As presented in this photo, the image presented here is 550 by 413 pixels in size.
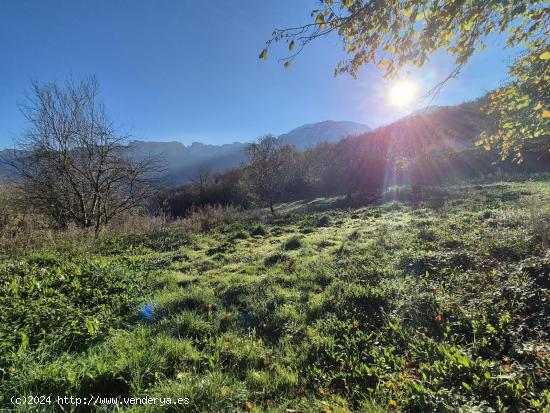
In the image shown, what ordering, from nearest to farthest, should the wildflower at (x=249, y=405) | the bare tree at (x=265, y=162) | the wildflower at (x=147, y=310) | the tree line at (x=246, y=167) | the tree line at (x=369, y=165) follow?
the wildflower at (x=249, y=405) < the wildflower at (x=147, y=310) < the tree line at (x=246, y=167) < the bare tree at (x=265, y=162) < the tree line at (x=369, y=165)

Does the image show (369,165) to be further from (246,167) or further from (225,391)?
(225,391)

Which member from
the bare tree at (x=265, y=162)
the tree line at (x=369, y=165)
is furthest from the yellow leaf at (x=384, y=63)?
the bare tree at (x=265, y=162)

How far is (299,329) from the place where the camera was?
4.55 m

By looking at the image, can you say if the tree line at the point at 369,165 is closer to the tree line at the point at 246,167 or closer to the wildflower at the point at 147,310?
the tree line at the point at 246,167

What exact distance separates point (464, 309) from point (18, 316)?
6550 mm

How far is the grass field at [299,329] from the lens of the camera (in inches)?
118

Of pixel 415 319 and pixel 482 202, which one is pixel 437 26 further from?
pixel 482 202

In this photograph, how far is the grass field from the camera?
118 inches

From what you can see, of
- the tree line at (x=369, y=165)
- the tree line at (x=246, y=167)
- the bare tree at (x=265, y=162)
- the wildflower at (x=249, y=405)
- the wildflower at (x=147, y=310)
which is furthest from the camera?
the tree line at (x=369, y=165)

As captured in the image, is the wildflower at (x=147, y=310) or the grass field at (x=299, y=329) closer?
the grass field at (x=299, y=329)

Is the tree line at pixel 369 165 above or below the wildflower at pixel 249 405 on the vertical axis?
above

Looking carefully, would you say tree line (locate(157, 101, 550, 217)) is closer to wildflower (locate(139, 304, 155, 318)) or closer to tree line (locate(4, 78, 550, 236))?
tree line (locate(4, 78, 550, 236))

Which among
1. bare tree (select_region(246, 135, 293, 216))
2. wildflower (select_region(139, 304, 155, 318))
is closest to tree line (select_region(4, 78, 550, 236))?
bare tree (select_region(246, 135, 293, 216))

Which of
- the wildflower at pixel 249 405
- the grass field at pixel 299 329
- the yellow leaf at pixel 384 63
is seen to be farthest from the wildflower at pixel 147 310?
the yellow leaf at pixel 384 63
